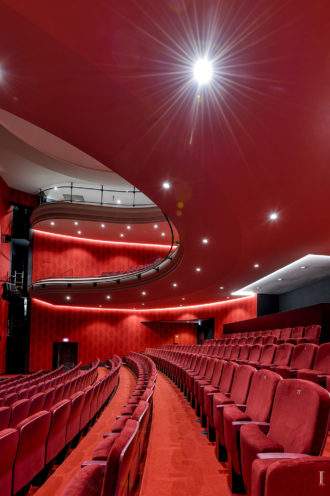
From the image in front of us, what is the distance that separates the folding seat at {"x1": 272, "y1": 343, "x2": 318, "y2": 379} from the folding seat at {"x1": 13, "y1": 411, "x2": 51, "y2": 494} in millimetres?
1216

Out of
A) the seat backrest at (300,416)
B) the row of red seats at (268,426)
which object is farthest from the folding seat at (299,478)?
the seat backrest at (300,416)

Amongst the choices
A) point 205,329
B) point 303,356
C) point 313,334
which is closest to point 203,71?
point 303,356

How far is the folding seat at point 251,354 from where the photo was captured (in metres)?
3.15

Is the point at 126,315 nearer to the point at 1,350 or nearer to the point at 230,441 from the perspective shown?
the point at 1,350

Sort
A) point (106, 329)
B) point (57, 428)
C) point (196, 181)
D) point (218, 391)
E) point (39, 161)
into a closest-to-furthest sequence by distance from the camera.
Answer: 1. point (57, 428)
2. point (218, 391)
3. point (196, 181)
4. point (39, 161)
5. point (106, 329)

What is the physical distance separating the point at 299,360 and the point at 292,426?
1469mm

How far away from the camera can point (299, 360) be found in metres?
2.51

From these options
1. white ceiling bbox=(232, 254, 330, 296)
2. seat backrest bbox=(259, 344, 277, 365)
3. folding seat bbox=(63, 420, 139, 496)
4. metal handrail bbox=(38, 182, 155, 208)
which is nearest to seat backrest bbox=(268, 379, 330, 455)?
folding seat bbox=(63, 420, 139, 496)

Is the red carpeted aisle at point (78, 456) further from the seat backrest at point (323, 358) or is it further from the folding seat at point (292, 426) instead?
the seat backrest at point (323, 358)

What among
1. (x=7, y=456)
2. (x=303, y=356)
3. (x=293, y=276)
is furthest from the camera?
(x=293, y=276)

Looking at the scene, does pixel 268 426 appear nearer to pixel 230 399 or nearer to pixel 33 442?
pixel 230 399

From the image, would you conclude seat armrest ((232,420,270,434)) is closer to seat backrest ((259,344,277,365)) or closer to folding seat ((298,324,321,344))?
seat backrest ((259,344,277,365))

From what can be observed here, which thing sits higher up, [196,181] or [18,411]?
[196,181]

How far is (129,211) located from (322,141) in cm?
769
